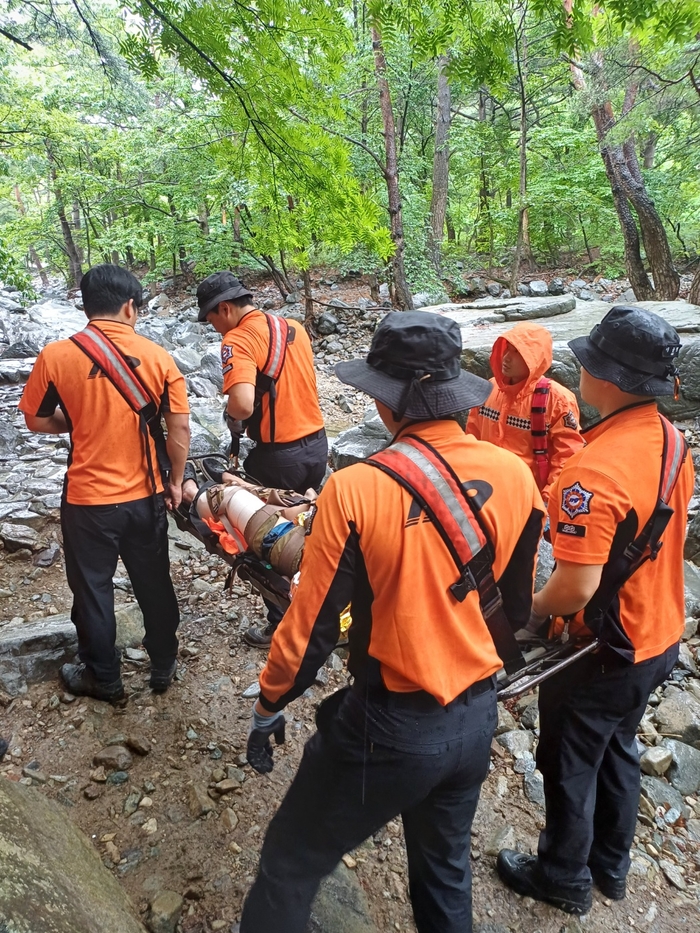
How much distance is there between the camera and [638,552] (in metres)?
1.96

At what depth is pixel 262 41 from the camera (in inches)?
123

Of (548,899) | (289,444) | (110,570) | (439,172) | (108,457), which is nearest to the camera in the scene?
(548,899)

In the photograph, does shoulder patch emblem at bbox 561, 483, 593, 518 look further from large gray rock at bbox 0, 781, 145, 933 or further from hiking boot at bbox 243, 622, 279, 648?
hiking boot at bbox 243, 622, 279, 648

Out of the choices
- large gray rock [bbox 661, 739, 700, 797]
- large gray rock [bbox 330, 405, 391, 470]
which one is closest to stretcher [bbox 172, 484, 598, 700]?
large gray rock [bbox 661, 739, 700, 797]

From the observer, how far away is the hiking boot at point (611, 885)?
2561 millimetres

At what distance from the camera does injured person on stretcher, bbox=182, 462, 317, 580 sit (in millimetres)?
2598

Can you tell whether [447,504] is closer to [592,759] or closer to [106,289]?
[592,759]

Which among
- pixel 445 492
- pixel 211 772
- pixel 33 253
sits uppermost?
pixel 33 253

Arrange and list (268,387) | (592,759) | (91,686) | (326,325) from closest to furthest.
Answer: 1. (592,759)
2. (91,686)
3. (268,387)
4. (326,325)

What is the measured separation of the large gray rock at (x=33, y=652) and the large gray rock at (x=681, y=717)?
11.8 ft

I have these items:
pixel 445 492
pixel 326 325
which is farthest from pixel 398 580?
pixel 326 325

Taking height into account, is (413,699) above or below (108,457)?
below

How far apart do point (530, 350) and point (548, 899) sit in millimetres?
2599

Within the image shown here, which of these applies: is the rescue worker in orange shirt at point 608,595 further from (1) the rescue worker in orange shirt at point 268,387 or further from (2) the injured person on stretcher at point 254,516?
(1) the rescue worker in orange shirt at point 268,387
